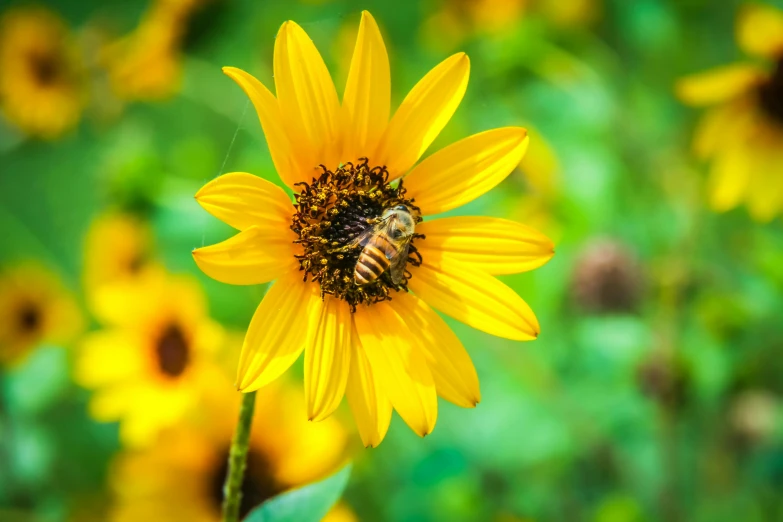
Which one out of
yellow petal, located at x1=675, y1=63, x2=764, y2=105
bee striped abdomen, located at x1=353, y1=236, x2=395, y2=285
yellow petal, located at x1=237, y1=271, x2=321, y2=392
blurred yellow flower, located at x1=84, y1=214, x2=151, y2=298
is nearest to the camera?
yellow petal, located at x1=237, y1=271, x2=321, y2=392

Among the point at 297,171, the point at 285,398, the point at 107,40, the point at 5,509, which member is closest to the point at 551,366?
the point at 285,398

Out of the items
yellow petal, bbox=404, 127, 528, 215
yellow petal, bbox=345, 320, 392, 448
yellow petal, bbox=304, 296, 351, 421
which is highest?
yellow petal, bbox=404, 127, 528, 215

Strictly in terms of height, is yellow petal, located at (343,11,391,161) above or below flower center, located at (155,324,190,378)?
above

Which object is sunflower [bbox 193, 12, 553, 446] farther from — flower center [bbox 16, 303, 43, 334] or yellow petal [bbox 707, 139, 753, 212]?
flower center [bbox 16, 303, 43, 334]

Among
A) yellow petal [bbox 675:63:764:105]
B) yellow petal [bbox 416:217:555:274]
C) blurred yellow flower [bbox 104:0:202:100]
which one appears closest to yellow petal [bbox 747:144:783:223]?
yellow petal [bbox 675:63:764:105]

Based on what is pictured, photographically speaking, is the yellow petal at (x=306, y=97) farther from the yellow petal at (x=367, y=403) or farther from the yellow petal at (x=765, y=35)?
the yellow petal at (x=765, y=35)

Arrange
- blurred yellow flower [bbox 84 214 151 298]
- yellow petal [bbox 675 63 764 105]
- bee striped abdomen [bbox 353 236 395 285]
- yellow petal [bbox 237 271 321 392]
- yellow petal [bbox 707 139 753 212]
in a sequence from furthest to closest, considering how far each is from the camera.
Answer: blurred yellow flower [bbox 84 214 151 298] → yellow petal [bbox 707 139 753 212] → yellow petal [bbox 675 63 764 105] → bee striped abdomen [bbox 353 236 395 285] → yellow petal [bbox 237 271 321 392]
